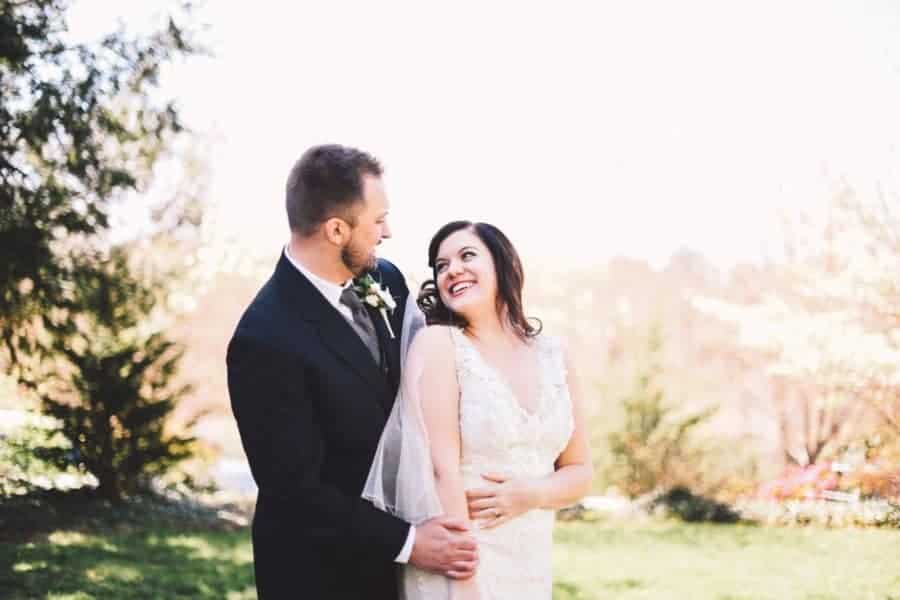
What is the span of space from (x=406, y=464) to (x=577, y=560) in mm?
6124

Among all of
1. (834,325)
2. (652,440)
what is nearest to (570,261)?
(652,440)

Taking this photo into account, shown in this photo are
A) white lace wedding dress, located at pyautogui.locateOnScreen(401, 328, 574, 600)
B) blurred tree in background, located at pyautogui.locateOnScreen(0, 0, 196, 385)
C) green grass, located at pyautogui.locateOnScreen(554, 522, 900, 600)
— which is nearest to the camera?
white lace wedding dress, located at pyautogui.locateOnScreen(401, 328, 574, 600)

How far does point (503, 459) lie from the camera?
265cm

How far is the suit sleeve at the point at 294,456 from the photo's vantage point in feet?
8.35

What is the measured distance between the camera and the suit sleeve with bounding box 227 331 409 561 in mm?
2545

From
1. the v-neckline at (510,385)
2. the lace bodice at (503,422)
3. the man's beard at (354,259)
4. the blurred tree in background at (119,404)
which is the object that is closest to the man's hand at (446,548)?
the lace bodice at (503,422)

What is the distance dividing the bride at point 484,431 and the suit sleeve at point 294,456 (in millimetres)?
96

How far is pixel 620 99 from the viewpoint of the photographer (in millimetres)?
15922

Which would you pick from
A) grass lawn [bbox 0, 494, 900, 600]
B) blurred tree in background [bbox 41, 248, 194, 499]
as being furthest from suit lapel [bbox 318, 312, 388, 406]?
blurred tree in background [bbox 41, 248, 194, 499]

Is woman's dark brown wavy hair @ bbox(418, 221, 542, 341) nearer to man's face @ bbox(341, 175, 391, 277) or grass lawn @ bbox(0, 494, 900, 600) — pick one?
man's face @ bbox(341, 175, 391, 277)

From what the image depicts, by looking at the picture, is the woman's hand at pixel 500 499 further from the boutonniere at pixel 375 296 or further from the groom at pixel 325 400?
the boutonniere at pixel 375 296

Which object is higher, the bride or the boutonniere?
the boutonniere

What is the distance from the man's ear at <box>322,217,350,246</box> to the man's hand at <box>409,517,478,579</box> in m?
0.90

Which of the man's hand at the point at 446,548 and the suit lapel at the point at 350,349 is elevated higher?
the suit lapel at the point at 350,349
